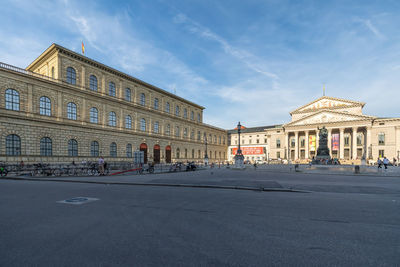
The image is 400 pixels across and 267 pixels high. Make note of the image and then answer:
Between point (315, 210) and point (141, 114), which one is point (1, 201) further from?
point (141, 114)

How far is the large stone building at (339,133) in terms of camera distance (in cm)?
5716

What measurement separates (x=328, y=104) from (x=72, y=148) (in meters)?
71.0

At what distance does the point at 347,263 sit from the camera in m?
3.30

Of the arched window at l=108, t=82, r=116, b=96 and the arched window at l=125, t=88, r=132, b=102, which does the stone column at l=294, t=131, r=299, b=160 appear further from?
Result: the arched window at l=108, t=82, r=116, b=96

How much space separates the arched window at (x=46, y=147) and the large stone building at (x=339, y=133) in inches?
2435

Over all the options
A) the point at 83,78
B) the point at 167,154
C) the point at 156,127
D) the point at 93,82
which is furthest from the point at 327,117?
the point at 83,78

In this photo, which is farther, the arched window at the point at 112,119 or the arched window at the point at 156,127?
the arched window at the point at 156,127

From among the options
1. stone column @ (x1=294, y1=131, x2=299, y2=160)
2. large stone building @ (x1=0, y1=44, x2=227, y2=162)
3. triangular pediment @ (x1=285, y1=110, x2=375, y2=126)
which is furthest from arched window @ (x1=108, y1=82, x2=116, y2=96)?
stone column @ (x1=294, y1=131, x2=299, y2=160)

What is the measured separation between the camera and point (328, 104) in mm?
65125

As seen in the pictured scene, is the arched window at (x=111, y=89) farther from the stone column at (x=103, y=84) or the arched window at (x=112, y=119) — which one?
the arched window at (x=112, y=119)

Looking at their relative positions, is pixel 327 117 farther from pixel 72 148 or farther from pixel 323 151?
pixel 72 148

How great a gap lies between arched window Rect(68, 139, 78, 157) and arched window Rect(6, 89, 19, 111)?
27.0ft

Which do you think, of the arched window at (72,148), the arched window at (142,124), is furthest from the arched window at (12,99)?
the arched window at (142,124)

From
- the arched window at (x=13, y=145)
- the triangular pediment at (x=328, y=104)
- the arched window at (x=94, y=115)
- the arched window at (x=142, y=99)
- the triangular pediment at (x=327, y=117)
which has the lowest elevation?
the arched window at (x=13, y=145)
